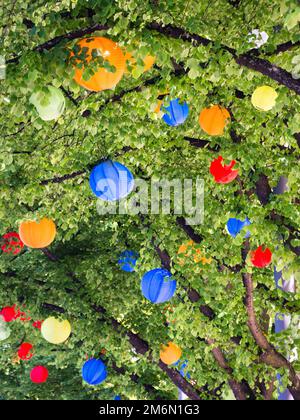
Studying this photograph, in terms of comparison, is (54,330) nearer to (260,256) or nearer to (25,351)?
(25,351)

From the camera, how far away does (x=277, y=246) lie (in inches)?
211

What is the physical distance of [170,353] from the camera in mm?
8266

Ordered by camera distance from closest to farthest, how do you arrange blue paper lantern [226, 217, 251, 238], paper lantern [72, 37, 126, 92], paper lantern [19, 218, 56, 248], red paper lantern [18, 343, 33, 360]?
paper lantern [72, 37, 126, 92], blue paper lantern [226, 217, 251, 238], paper lantern [19, 218, 56, 248], red paper lantern [18, 343, 33, 360]

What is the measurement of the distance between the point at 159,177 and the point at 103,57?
3.07m

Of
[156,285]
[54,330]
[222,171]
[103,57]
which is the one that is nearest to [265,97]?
[222,171]

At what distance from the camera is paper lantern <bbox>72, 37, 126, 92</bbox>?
3531 mm

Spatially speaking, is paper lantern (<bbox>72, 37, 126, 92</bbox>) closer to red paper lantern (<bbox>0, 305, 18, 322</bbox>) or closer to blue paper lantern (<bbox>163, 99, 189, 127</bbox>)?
blue paper lantern (<bbox>163, 99, 189, 127</bbox>)

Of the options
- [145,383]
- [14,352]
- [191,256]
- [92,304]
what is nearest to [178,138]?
[191,256]

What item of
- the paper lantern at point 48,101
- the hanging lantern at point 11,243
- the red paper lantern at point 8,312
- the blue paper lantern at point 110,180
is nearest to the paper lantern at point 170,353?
the red paper lantern at point 8,312

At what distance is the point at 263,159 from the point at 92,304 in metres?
3.94

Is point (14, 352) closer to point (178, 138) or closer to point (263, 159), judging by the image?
point (178, 138)

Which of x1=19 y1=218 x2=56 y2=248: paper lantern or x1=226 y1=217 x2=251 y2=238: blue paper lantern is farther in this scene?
x1=19 y1=218 x2=56 y2=248: paper lantern

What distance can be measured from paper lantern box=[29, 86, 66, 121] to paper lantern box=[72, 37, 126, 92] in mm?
158

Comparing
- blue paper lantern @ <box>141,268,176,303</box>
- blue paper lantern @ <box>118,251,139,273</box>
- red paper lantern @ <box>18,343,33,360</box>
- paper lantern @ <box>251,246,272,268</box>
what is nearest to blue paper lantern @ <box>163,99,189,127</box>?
paper lantern @ <box>251,246,272,268</box>
